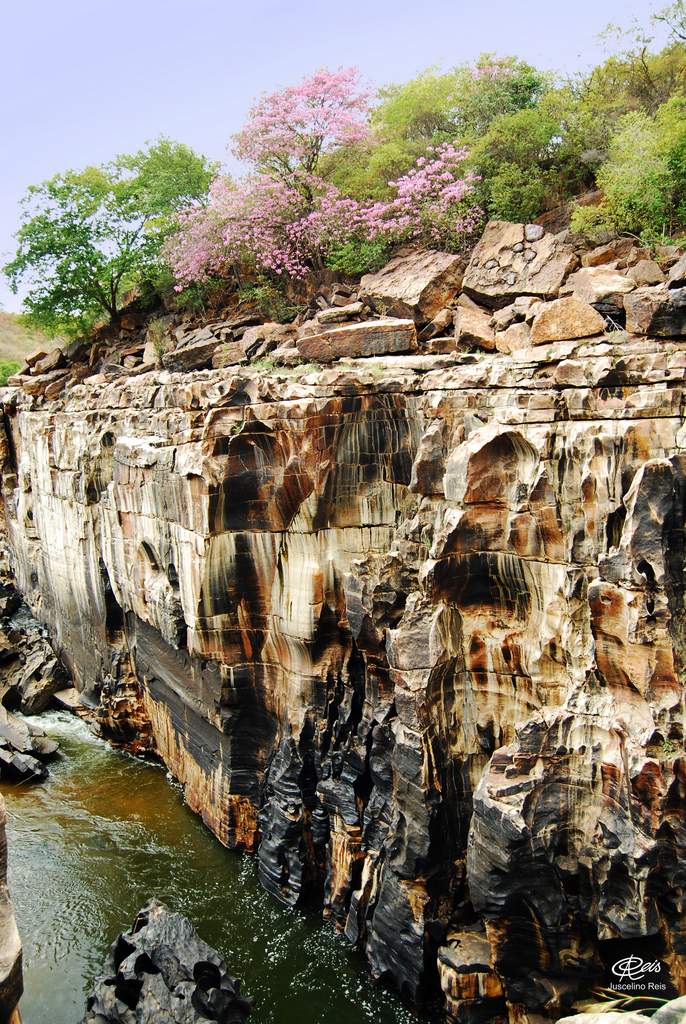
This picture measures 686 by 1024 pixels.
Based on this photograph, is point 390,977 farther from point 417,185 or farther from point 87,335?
point 87,335

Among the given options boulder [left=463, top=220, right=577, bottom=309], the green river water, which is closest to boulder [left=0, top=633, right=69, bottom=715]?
the green river water

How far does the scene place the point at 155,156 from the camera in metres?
24.8

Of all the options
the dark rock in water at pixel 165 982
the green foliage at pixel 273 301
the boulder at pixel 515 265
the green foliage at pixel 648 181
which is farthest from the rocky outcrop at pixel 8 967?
the green foliage at pixel 273 301

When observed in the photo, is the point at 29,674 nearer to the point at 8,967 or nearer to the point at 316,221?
the point at 316,221

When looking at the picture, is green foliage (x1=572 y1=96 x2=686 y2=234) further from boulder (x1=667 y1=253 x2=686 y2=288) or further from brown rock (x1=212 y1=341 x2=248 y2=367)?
brown rock (x1=212 y1=341 x2=248 y2=367)

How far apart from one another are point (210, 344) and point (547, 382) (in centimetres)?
1149

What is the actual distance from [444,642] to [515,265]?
9.10 metres

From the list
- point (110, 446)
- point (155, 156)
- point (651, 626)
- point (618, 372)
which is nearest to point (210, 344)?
point (110, 446)

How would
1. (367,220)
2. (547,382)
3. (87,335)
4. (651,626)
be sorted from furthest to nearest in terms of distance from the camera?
(87,335) → (367,220) → (547,382) → (651,626)

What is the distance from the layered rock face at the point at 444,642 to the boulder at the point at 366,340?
0.95 metres

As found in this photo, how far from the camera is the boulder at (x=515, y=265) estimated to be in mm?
13945

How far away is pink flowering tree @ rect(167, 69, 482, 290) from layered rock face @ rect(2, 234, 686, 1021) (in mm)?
6213

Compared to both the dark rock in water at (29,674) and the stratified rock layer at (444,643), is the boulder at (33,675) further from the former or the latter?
the stratified rock layer at (444,643)
